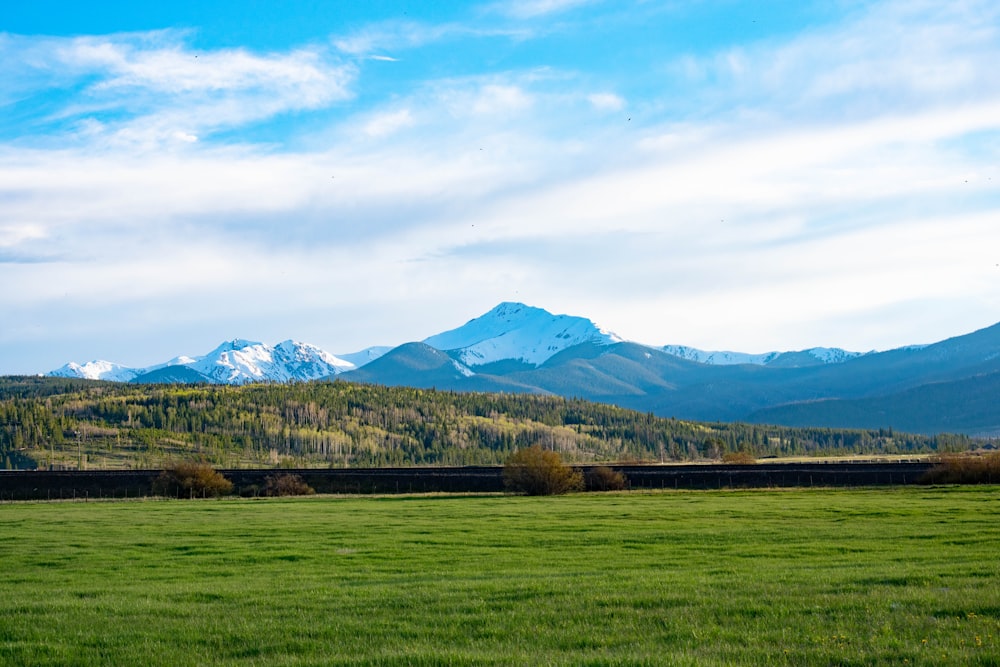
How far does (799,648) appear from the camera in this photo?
41.3 feet

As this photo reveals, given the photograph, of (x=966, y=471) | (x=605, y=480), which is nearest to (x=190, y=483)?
(x=605, y=480)

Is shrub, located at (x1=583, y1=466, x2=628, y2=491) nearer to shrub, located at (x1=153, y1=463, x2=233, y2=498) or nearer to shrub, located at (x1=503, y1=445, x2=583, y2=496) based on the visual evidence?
shrub, located at (x1=503, y1=445, x2=583, y2=496)

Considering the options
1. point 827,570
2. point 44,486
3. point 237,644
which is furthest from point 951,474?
point 44,486

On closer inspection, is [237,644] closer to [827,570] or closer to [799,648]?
[799,648]

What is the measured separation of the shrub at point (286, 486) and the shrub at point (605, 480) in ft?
88.4

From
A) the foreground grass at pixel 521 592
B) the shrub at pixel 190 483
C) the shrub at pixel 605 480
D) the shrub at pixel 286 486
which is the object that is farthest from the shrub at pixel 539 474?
the foreground grass at pixel 521 592

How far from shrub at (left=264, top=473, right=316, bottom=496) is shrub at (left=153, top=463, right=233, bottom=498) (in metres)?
3.90

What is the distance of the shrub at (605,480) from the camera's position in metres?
80.6

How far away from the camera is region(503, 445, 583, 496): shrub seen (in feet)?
247

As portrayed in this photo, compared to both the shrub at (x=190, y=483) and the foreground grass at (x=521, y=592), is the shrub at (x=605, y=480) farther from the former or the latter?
the foreground grass at (x=521, y=592)

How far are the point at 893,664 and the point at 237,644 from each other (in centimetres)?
1023

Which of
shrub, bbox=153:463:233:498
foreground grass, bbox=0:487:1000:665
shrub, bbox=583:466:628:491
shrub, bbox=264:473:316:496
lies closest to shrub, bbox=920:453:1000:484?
shrub, bbox=583:466:628:491

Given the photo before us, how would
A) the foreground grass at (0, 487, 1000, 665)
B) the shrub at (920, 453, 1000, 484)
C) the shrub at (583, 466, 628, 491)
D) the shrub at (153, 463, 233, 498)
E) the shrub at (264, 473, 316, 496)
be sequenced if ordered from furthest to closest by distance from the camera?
the shrub at (264, 473, 316, 496)
the shrub at (583, 466, 628, 491)
the shrub at (153, 463, 233, 498)
the shrub at (920, 453, 1000, 484)
the foreground grass at (0, 487, 1000, 665)

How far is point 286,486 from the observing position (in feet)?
273
